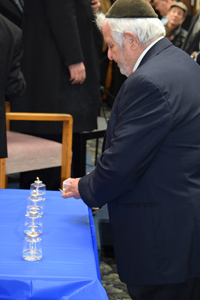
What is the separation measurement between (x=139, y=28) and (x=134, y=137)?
404mm

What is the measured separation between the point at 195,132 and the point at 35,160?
1854 millimetres

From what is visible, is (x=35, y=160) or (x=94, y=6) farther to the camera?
(x=94, y=6)

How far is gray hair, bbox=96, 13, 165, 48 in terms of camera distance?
1.58 meters

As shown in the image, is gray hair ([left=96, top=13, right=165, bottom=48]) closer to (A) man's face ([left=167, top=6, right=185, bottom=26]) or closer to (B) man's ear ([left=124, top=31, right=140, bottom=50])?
(B) man's ear ([left=124, top=31, right=140, bottom=50])

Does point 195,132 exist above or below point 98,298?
above

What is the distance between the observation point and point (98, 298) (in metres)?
1.22

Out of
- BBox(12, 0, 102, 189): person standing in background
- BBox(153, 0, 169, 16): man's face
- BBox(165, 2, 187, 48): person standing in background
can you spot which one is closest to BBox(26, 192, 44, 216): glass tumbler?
BBox(12, 0, 102, 189): person standing in background

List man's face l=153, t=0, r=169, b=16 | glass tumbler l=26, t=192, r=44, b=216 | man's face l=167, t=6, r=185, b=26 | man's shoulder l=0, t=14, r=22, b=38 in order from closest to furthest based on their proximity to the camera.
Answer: glass tumbler l=26, t=192, r=44, b=216 < man's shoulder l=0, t=14, r=22, b=38 < man's face l=167, t=6, r=185, b=26 < man's face l=153, t=0, r=169, b=16

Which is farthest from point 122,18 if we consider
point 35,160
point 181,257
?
point 35,160

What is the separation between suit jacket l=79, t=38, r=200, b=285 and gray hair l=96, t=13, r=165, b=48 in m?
0.08

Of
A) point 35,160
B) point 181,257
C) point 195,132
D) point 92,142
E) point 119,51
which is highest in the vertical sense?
point 119,51

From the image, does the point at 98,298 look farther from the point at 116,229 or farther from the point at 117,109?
the point at 117,109

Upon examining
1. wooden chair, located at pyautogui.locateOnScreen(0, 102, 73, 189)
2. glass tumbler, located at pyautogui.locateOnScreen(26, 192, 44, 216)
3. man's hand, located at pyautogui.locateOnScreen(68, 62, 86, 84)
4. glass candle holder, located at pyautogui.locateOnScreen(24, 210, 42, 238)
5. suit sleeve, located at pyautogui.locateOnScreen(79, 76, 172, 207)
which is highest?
suit sleeve, located at pyautogui.locateOnScreen(79, 76, 172, 207)

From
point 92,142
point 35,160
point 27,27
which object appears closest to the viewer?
point 35,160
